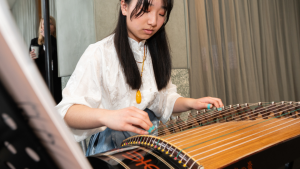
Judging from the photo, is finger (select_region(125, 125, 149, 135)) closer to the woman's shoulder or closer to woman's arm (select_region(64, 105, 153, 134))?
woman's arm (select_region(64, 105, 153, 134))

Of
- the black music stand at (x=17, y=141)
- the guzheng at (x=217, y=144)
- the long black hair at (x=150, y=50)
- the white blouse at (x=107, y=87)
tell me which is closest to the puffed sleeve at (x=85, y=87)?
the white blouse at (x=107, y=87)

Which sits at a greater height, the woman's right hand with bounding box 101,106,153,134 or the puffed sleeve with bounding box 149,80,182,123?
→ the woman's right hand with bounding box 101,106,153,134

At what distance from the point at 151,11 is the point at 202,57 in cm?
200

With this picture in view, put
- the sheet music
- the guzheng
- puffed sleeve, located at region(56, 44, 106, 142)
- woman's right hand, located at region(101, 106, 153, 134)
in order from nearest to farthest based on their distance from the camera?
the sheet music
the guzheng
woman's right hand, located at region(101, 106, 153, 134)
puffed sleeve, located at region(56, 44, 106, 142)

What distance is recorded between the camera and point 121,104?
1.16m

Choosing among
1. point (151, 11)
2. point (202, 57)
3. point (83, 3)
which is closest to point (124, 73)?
point (151, 11)

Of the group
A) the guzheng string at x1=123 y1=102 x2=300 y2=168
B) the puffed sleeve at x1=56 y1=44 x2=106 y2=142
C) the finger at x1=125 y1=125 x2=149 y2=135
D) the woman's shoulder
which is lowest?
the guzheng string at x1=123 y1=102 x2=300 y2=168

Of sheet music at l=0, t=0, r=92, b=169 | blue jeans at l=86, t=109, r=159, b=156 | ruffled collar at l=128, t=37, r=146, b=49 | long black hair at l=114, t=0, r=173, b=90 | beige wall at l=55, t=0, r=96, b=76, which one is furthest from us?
beige wall at l=55, t=0, r=96, b=76

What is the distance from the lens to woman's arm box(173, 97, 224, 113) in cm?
121

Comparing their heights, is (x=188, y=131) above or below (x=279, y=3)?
below

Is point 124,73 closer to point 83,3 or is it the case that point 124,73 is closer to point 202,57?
point 83,3

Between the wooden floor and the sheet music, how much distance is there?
504 mm

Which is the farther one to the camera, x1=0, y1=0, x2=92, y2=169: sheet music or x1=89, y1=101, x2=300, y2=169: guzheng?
x1=89, y1=101, x2=300, y2=169: guzheng

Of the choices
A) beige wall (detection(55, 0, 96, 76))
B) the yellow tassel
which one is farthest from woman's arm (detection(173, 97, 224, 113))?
beige wall (detection(55, 0, 96, 76))
